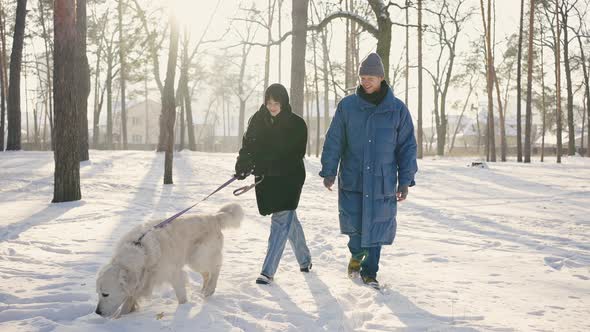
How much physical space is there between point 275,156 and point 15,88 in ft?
60.7

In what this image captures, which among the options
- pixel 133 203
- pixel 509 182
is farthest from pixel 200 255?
pixel 509 182

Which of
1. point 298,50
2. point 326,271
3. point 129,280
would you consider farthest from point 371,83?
point 298,50

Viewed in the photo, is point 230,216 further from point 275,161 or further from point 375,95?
point 375,95

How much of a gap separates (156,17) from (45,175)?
892 cm

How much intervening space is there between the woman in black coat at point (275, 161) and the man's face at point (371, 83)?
0.75 m

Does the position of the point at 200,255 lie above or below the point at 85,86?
below

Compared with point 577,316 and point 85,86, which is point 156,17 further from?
point 577,316

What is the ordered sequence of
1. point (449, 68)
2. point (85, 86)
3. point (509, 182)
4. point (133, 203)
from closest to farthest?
point (133, 203) < point (509, 182) < point (85, 86) < point (449, 68)

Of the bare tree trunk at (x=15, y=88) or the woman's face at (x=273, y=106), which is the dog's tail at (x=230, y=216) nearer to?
the woman's face at (x=273, y=106)

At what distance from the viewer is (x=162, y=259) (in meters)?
3.68

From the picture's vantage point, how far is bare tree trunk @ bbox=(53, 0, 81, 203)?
8.38 meters

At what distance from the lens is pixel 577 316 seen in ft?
12.3

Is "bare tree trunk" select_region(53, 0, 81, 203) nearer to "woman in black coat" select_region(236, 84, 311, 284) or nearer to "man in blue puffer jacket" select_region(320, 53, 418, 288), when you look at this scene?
"woman in black coat" select_region(236, 84, 311, 284)

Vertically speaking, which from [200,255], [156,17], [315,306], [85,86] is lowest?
[315,306]
